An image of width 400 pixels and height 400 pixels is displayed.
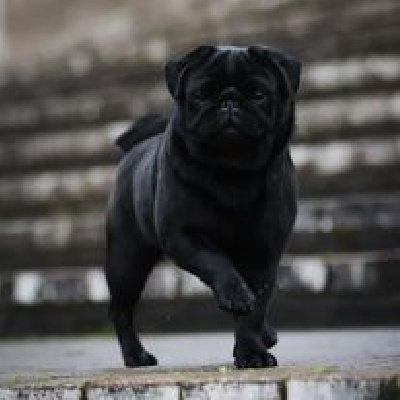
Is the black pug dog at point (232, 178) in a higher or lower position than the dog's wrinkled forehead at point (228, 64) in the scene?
lower

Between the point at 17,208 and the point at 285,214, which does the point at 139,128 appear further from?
the point at 17,208

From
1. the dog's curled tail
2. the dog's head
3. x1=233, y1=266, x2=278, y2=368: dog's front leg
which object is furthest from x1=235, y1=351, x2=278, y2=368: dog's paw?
the dog's curled tail

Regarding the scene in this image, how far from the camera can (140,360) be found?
13.2 ft

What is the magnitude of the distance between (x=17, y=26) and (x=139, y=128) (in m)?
7.17

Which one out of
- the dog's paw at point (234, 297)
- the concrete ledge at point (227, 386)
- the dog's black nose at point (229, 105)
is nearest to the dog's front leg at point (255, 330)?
the dog's paw at point (234, 297)

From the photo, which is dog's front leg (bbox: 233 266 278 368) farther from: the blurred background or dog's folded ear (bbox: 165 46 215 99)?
the blurred background

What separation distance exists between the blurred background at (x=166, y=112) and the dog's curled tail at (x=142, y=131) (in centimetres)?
216

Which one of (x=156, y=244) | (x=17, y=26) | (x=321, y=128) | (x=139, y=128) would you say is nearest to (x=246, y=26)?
(x=321, y=128)

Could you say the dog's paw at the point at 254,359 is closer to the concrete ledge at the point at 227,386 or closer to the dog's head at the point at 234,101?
the concrete ledge at the point at 227,386

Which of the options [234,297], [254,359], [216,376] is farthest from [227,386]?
[254,359]

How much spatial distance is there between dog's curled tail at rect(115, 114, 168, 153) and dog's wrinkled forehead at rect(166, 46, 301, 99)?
→ 3.00ft

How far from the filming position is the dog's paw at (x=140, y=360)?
401 cm

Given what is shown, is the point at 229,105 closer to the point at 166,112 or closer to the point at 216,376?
the point at 216,376

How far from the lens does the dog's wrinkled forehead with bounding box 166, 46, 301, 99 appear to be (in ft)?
Result: 10.9
